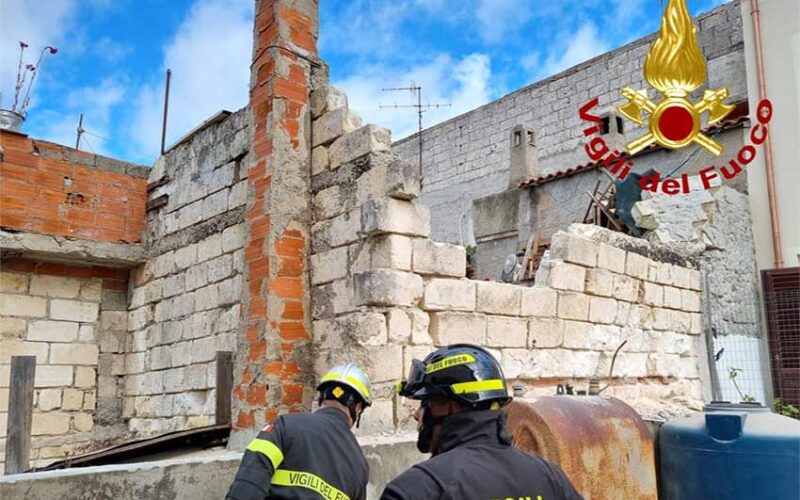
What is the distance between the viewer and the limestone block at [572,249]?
6.75m

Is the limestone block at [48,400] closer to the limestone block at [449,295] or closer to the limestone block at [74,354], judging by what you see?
the limestone block at [74,354]

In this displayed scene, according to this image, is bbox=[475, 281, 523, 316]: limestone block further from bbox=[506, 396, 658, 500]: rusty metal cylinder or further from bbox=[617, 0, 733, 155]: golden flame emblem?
bbox=[617, 0, 733, 155]: golden flame emblem

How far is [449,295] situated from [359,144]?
144 centimetres

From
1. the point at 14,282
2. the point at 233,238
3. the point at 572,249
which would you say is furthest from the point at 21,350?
the point at 572,249

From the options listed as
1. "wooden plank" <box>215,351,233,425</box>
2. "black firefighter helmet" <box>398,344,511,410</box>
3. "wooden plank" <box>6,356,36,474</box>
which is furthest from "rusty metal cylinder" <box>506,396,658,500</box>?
"wooden plank" <box>6,356,36,474</box>

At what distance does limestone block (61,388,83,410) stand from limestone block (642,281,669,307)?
22.8ft

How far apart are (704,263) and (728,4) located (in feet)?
25.4

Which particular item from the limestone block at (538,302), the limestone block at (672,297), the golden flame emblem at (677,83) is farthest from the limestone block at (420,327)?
the golden flame emblem at (677,83)

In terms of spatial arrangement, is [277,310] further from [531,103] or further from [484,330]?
[531,103]

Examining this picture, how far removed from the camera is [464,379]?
6.99 feet

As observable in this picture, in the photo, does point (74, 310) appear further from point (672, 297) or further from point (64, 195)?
point (672, 297)

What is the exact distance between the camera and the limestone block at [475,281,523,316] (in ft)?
19.2

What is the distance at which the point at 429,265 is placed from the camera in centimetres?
545

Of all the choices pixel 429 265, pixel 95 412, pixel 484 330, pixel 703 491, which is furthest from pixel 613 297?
pixel 95 412
